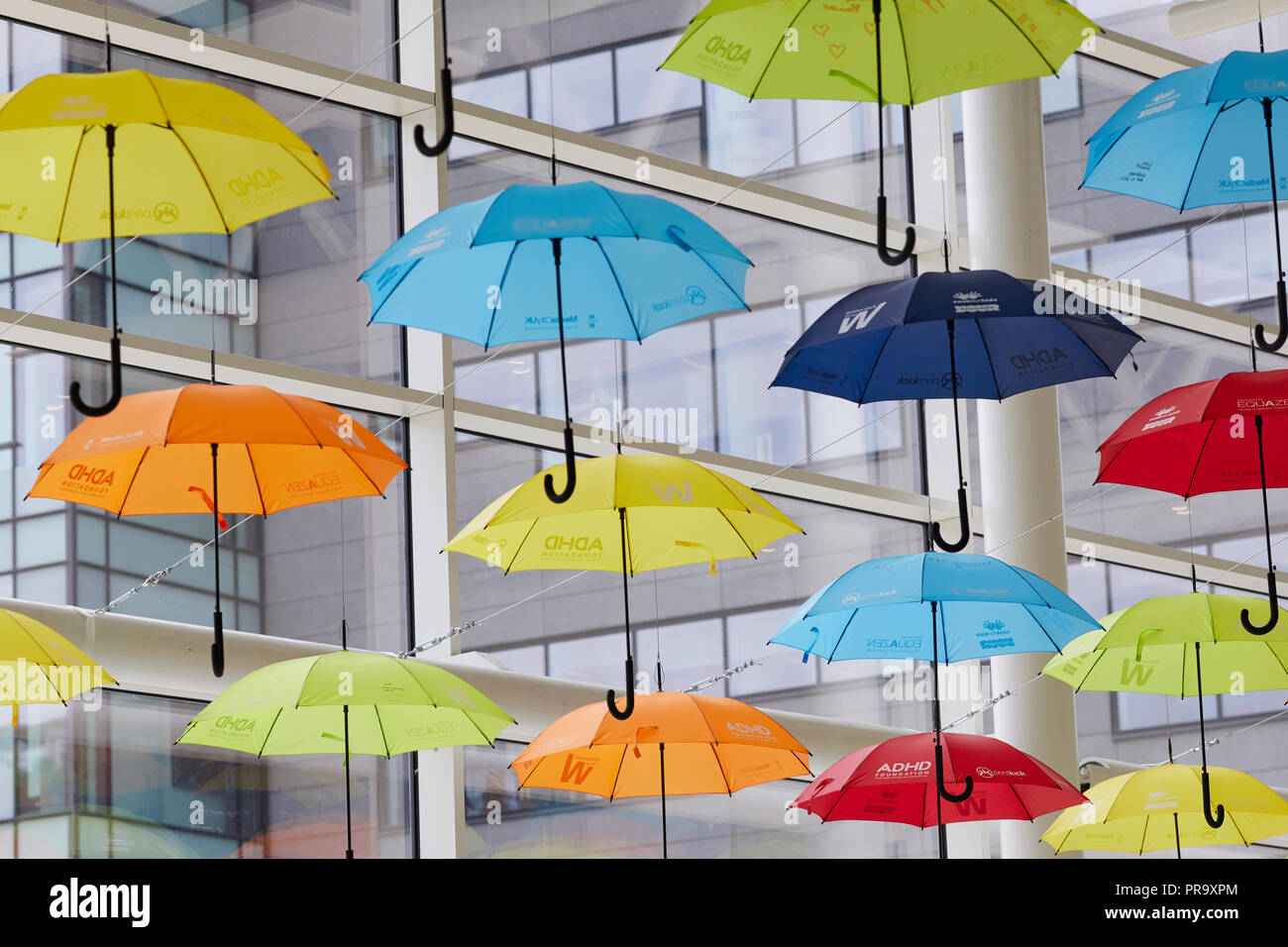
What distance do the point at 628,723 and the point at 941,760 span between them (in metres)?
1.17

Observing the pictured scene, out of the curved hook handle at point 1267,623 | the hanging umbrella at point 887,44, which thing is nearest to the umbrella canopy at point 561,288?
the hanging umbrella at point 887,44

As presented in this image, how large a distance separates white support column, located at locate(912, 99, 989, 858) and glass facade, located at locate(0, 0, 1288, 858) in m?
0.05

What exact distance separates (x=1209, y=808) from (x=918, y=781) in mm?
1258

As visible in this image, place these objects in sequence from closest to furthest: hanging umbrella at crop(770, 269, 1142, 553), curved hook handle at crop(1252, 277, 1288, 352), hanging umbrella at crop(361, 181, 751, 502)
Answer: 1. curved hook handle at crop(1252, 277, 1288, 352)
2. hanging umbrella at crop(770, 269, 1142, 553)
3. hanging umbrella at crop(361, 181, 751, 502)

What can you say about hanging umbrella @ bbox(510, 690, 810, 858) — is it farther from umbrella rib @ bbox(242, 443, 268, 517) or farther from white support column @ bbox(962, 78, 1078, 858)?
white support column @ bbox(962, 78, 1078, 858)

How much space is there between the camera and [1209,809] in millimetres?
7094

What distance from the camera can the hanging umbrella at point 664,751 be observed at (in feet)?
21.9

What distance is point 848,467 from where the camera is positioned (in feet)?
36.3

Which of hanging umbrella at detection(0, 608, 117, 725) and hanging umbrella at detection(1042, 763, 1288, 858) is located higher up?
hanging umbrella at detection(0, 608, 117, 725)

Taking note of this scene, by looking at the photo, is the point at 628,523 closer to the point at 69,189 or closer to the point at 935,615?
the point at 935,615

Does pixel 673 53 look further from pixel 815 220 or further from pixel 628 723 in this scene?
pixel 815 220

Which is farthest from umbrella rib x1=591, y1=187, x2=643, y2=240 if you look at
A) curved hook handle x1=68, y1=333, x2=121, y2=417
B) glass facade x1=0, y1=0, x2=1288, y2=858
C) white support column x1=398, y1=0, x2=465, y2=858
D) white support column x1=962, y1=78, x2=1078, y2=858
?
white support column x1=962, y1=78, x2=1078, y2=858

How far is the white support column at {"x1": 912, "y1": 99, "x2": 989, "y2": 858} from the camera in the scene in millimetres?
11156

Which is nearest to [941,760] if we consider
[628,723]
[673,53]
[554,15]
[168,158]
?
[628,723]
